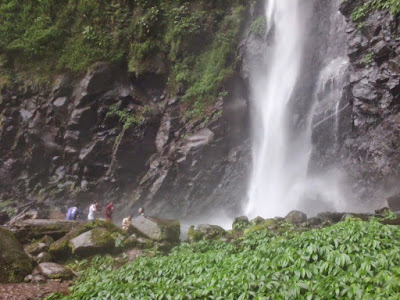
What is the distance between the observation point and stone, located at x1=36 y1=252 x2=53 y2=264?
9.06 metres

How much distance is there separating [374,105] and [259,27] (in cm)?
856

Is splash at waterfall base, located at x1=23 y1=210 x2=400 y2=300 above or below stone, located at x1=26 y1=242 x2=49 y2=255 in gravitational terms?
below

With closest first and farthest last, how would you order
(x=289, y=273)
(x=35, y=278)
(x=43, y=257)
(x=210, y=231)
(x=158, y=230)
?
(x=289, y=273)
(x=35, y=278)
(x=43, y=257)
(x=158, y=230)
(x=210, y=231)

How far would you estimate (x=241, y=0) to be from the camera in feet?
64.3

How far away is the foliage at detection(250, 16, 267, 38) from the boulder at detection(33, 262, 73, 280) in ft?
50.5

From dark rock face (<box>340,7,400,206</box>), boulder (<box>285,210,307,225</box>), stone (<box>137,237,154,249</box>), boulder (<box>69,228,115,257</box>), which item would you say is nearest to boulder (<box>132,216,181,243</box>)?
stone (<box>137,237,154,249</box>)

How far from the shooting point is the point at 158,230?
10.6 meters

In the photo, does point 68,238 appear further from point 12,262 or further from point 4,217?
point 4,217

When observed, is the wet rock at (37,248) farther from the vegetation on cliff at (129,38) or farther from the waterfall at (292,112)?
the vegetation on cliff at (129,38)

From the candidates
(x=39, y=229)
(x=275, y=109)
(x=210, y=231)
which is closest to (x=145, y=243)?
(x=210, y=231)

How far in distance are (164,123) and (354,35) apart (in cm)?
978

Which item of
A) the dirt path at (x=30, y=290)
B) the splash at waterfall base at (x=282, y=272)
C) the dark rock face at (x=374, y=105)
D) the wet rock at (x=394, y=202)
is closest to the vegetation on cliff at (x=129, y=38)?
the dark rock face at (x=374, y=105)

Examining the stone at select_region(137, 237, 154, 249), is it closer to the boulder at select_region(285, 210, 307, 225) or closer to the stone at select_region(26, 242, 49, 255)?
the stone at select_region(26, 242, 49, 255)

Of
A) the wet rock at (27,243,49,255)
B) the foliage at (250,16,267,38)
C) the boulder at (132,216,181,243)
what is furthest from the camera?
→ the foliage at (250,16,267,38)
